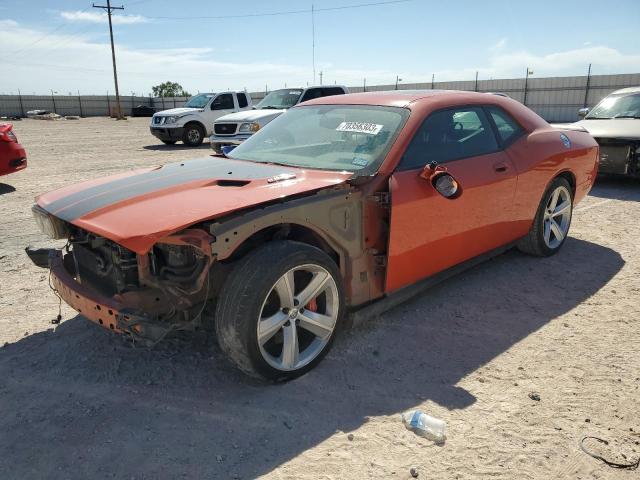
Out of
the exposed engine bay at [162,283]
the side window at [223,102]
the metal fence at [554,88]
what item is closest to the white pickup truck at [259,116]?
the side window at [223,102]

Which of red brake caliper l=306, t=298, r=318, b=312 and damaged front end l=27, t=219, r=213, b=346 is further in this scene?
red brake caliper l=306, t=298, r=318, b=312

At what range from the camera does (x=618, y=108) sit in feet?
29.9

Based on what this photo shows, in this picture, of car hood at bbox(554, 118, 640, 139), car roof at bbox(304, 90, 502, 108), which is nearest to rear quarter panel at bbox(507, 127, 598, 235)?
car roof at bbox(304, 90, 502, 108)

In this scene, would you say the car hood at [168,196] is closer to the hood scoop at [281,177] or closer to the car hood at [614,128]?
the hood scoop at [281,177]

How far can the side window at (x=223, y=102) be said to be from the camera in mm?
16953

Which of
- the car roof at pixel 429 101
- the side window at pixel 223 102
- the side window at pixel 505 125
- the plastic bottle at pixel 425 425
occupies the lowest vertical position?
the plastic bottle at pixel 425 425

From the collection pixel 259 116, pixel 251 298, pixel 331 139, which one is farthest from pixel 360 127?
pixel 259 116

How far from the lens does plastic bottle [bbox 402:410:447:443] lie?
2.47 metres

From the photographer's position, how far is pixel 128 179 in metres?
3.30

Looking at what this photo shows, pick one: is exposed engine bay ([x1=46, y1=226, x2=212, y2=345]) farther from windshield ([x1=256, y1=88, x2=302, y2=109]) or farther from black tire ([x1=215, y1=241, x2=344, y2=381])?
windshield ([x1=256, y1=88, x2=302, y2=109])

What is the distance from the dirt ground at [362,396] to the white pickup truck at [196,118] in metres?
13.0

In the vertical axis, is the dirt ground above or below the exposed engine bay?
below

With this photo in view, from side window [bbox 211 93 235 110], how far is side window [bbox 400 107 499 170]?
1400 centimetres

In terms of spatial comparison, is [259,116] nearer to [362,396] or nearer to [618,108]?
[618,108]
